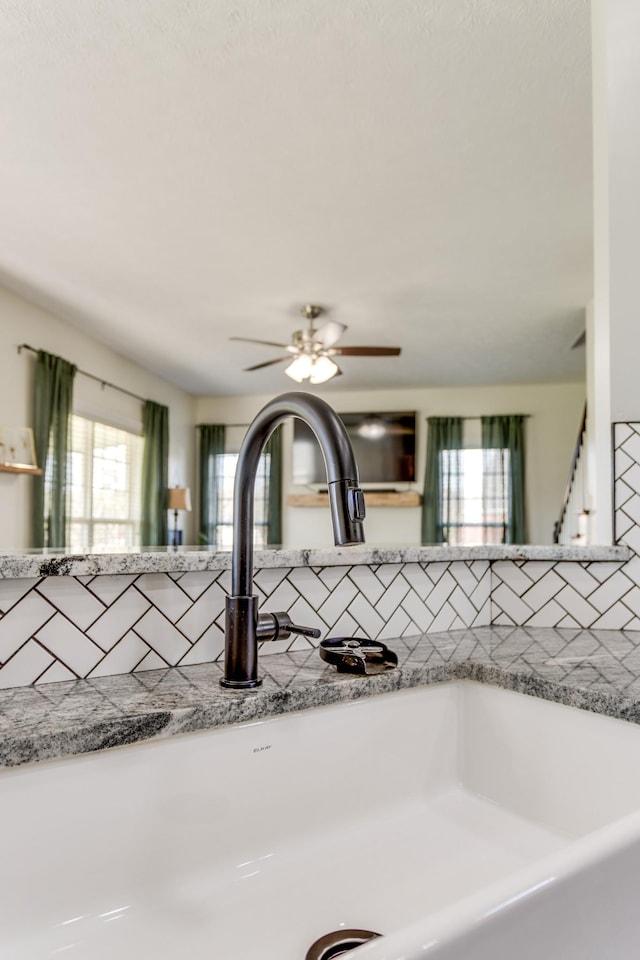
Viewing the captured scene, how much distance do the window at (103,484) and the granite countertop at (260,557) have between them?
4.44 m

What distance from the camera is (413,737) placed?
1.04 m

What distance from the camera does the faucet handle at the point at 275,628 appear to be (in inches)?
36.3

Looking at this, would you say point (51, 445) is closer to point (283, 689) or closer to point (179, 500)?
point (179, 500)

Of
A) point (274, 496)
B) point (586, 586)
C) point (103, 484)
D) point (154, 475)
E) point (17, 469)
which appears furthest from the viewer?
point (274, 496)

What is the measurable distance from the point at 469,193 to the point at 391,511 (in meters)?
4.87

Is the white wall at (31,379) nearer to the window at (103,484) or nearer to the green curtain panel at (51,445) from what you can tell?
the green curtain panel at (51,445)

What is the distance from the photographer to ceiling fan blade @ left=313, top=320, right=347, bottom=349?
14.6ft

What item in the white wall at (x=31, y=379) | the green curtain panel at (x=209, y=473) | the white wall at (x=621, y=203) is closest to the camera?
the white wall at (x=621, y=203)

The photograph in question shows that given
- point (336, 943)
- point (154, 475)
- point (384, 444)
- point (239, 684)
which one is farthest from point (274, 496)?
point (336, 943)

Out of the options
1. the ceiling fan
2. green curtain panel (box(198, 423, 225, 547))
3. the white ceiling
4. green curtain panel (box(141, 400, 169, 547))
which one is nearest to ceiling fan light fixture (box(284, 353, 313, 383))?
the ceiling fan

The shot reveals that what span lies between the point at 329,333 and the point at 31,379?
7.41ft

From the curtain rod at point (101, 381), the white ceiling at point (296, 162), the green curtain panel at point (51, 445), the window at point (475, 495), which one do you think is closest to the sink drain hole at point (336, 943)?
the white ceiling at point (296, 162)

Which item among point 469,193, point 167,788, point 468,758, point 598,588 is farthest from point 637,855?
→ point 469,193

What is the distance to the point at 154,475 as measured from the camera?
6.79 metres
